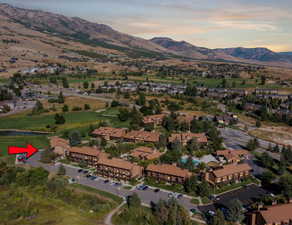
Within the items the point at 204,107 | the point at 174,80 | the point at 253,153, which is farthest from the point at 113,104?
the point at 174,80

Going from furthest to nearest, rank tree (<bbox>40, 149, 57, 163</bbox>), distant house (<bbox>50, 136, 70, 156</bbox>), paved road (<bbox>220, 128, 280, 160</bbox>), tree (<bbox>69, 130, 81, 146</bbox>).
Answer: paved road (<bbox>220, 128, 280, 160</bbox>)
tree (<bbox>69, 130, 81, 146</bbox>)
distant house (<bbox>50, 136, 70, 156</bbox>)
tree (<bbox>40, 149, 57, 163</bbox>)

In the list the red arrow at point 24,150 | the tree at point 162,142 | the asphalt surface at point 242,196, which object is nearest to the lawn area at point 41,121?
the red arrow at point 24,150

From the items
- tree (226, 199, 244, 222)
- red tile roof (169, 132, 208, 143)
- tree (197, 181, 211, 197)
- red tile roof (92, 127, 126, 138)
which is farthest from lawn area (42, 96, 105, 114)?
tree (226, 199, 244, 222)

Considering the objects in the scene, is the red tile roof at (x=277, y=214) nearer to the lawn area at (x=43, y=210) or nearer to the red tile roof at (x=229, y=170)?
the red tile roof at (x=229, y=170)

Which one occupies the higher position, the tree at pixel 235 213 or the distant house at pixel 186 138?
the distant house at pixel 186 138

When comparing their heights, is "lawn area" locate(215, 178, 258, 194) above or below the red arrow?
above

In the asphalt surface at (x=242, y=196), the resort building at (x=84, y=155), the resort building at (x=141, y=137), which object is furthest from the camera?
the resort building at (x=141, y=137)

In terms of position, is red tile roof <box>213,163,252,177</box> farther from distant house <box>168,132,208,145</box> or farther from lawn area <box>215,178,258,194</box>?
distant house <box>168,132,208,145</box>
